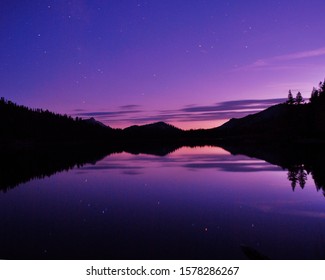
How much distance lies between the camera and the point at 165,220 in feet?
47.6

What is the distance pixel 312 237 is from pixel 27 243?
9085mm

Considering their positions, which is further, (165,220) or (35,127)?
(35,127)

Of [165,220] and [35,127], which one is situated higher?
[35,127]

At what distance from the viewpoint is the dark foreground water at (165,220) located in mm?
10898

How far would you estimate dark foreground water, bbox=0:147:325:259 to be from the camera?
10.9 metres

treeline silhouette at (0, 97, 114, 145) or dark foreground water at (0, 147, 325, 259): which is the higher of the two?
treeline silhouette at (0, 97, 114, 145)

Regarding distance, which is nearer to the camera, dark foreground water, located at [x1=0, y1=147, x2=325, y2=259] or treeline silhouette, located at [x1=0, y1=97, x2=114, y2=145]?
dark foreground water, located at [x1=0, y1=147, x2=325, y2=259]

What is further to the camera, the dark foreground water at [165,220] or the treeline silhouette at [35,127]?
the treeline silhouette at [35,127]

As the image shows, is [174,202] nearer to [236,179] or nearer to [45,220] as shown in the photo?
[45,220]

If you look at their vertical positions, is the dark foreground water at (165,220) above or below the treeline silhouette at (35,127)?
below
